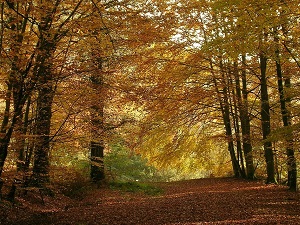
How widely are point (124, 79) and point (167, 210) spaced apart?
4.65m

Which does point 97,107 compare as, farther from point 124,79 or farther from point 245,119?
point 245,119

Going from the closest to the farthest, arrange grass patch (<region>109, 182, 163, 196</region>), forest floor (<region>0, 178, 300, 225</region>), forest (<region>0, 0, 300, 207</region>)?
forest (<region>0, 0, 300, 207</region>)
forest floor (<region>0, 178, 300, 225</region>)
grass patch (<region>109, 182, 163, 196</region>)

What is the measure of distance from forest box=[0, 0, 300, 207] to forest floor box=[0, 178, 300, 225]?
0.70 m

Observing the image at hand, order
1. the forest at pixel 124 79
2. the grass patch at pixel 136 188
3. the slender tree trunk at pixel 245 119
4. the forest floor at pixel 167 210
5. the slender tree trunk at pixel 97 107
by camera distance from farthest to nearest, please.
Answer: the grass patch at pixel 136 188 < the slender tree trunk at pixel 245 119 < the slender tree trunk at pixel 97 107 < the forest floor at pixel 167 210 < the forest at pixel 124 79

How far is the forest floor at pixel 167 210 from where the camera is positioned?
7.05 meters

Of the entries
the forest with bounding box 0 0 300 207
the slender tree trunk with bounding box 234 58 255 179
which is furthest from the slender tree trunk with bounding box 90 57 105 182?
the slender tree trunk with bounding box 234 58 255 179

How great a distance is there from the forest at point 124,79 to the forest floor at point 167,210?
701 millimetres

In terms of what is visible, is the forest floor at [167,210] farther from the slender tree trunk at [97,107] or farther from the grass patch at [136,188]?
the grass patch at [136,188]

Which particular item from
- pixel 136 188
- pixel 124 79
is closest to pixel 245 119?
pixel 136 188

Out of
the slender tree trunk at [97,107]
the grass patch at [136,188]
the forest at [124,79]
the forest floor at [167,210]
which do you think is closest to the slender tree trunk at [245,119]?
the forest at [124,79]

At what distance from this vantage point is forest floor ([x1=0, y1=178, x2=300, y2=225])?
23.1 feet

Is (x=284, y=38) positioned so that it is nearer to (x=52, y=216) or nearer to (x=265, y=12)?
(x=265, y=12)

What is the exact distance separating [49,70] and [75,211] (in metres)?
4.00

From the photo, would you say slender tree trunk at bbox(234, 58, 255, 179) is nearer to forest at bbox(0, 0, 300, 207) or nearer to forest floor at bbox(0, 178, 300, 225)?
forest at bbox(0, 0, 300, 207)
